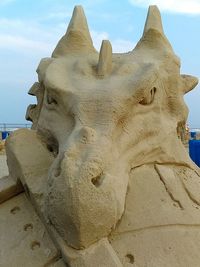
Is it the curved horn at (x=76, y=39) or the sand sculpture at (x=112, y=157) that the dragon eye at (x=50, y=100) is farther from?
the curved horn at (x=76, y=39)

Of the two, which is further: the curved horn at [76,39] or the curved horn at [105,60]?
the curved horn at [76,39]

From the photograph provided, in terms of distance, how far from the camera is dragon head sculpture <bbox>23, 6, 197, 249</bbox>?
78.9 inches

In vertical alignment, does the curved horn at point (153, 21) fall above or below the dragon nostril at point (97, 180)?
above

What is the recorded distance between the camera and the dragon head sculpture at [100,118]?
200cm

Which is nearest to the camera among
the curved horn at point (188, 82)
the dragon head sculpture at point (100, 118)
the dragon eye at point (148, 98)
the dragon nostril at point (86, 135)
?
the dragon head sculpture at point (100, 118)

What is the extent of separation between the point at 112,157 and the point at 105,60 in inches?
25.9

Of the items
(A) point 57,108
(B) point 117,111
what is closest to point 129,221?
(B) point 117,111

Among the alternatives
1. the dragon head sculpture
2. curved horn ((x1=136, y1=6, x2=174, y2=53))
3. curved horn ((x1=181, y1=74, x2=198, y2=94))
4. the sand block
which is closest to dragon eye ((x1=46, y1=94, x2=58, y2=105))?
the dragon head sculpture

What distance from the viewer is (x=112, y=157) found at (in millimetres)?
2164

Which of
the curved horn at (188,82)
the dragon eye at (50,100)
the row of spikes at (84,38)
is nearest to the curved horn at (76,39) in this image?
the row of spikes at (84,38)

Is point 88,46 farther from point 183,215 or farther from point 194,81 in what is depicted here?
point 183,215

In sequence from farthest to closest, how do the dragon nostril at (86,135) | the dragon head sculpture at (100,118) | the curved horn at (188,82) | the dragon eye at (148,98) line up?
the curved horn at (188,82), the dragon eye at (148,98), the dragon nostril at (86,135), the dragon head sculpture at (100,118)

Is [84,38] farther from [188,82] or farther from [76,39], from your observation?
[188,82]

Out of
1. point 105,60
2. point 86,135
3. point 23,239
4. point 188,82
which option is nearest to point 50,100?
point 105,60
